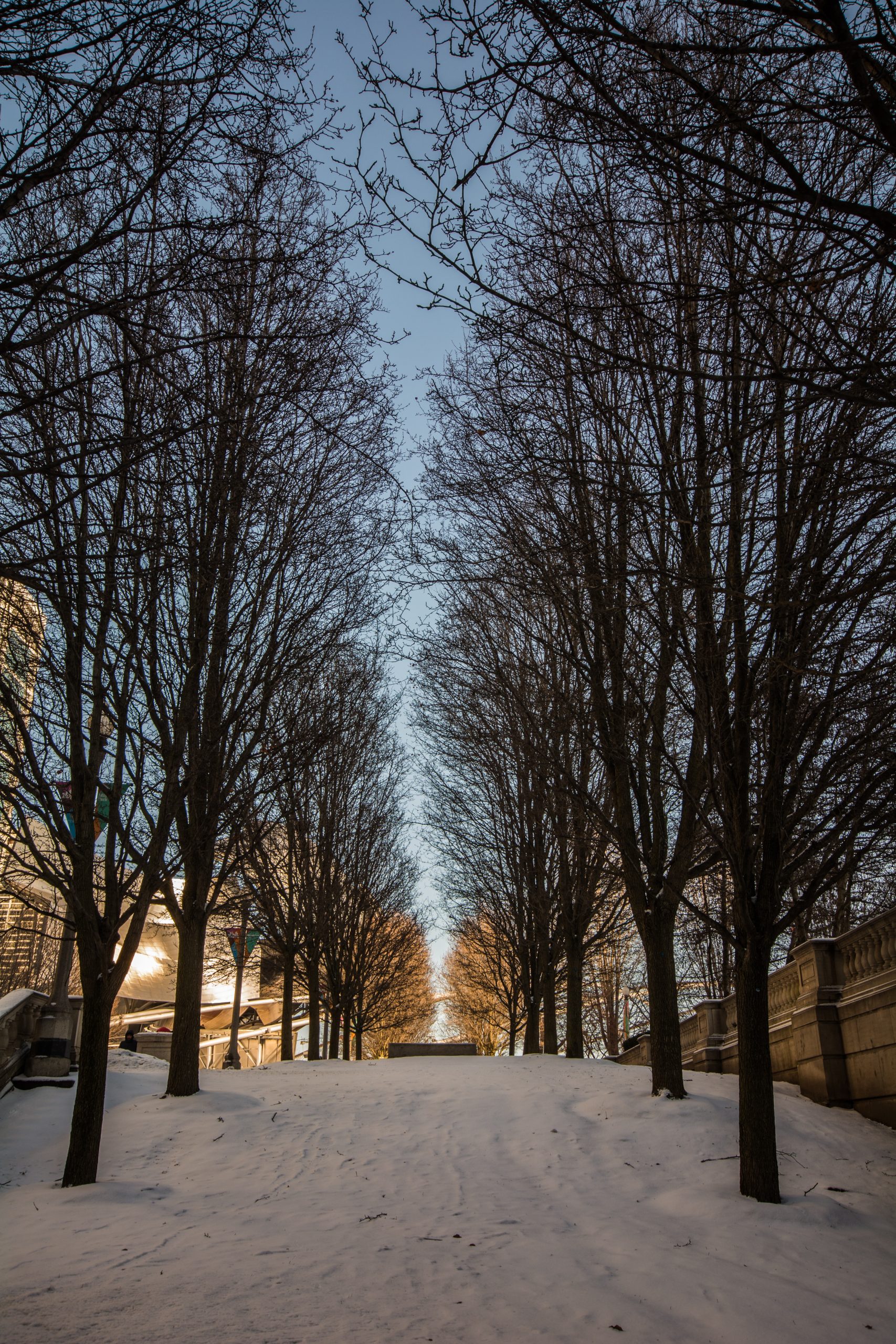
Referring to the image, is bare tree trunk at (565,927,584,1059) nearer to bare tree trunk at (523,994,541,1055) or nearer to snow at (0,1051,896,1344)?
bare tree trunk at (523,994,541,1055)

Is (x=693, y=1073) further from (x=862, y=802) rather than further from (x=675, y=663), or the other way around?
A: (x=862, y=802)

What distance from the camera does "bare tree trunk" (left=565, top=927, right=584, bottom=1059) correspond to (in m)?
15.6

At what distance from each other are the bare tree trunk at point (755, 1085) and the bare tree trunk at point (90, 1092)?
494 centimetres

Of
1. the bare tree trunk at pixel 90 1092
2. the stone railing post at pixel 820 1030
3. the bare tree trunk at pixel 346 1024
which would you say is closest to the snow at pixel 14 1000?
the bare tree trunk at pixel 90 1092

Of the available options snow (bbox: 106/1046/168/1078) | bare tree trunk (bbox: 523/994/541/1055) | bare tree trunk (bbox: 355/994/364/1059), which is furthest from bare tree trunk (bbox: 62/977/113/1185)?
bare tree trunk (bbox: 355/994/364/1059)

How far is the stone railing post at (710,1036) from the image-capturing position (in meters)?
13.8

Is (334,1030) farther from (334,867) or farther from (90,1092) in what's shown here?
(90,1092)

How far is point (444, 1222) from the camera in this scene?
6.00 meters

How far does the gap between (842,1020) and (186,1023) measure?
7.54 metres

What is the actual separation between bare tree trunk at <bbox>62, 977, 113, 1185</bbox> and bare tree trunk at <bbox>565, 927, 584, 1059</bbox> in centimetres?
1015

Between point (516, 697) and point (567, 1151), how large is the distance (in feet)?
15.6

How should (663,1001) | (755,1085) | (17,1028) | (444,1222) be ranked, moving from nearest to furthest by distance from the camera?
1. (444,1222)
2. (755,1085)
3. (663,1001)
4. (17,1028)

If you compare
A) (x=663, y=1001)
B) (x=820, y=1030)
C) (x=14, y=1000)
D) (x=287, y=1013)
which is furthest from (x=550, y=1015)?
(x=14, y=1000)

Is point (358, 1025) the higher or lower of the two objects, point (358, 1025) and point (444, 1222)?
the higher
